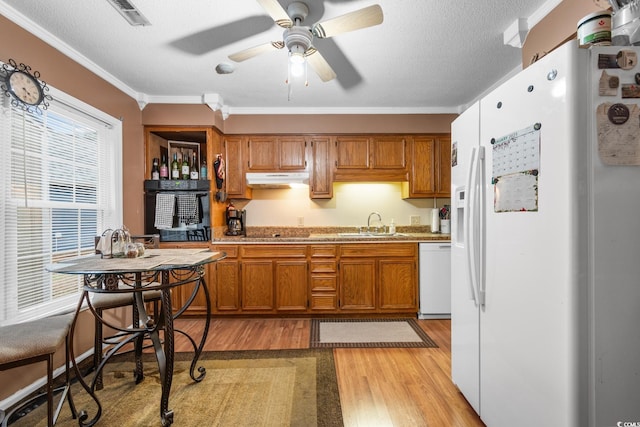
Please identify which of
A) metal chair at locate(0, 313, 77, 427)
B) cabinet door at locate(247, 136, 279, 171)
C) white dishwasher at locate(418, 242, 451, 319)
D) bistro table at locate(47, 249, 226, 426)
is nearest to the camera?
metal chair at locate(0, 313, 77, 427)

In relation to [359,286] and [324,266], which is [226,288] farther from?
[359,286]

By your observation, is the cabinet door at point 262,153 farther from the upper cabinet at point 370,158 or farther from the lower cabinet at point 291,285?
the lower cabinet at point 291,285

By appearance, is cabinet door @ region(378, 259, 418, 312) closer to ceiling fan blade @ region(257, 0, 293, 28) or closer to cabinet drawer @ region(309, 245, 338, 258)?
cabinet drawer @ region(309, 245, 338, 258)

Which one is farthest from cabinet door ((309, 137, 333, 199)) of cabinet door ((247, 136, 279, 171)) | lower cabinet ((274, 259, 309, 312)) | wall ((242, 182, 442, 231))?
lower cabinet ((274, 259, 309, 312))

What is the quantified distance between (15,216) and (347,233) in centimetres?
315

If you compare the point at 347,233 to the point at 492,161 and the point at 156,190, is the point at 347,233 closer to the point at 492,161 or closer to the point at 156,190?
the point at 156,190

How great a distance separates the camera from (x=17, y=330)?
5.40 ft

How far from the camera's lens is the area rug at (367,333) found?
282cm

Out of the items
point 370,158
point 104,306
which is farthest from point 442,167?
point 104,306

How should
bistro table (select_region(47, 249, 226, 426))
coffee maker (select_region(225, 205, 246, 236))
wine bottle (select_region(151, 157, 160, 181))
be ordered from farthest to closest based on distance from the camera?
coffee maker (select_region(225, 205, 246, 236)), wine bottle (select_region(151, 157, 160, 181)), bistro table (select_region(47, 249, 226, 426))

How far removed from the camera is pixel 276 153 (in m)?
3.87

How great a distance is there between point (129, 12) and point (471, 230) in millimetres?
2496

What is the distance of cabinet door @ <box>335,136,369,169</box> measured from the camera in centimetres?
388

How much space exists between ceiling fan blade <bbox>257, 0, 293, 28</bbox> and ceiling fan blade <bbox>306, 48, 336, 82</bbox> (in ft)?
0.87
